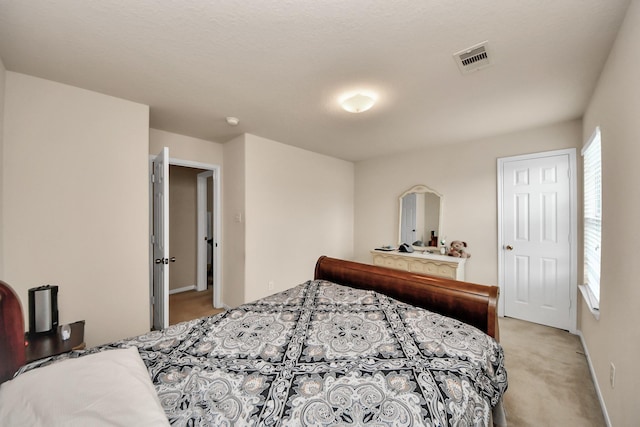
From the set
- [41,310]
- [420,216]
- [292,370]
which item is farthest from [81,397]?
[420,216]

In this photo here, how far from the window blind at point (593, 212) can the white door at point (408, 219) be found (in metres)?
1.97

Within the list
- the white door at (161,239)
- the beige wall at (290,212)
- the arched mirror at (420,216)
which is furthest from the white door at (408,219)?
the white door at (161,239)

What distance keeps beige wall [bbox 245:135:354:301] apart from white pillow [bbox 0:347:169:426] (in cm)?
244

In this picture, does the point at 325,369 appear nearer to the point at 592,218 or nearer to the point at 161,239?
the point at 161,239

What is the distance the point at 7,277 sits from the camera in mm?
1861

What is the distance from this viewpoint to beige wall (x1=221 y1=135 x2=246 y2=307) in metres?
3.37

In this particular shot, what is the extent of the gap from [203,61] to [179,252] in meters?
3.77

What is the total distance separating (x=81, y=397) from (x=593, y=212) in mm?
3641

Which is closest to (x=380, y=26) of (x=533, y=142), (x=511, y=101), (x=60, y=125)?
(x=511, y=101)

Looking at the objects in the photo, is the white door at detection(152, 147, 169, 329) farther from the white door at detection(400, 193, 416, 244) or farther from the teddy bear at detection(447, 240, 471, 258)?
the teddy bear at detection(447, 240, 471, 258)

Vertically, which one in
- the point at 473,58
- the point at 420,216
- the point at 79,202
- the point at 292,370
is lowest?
the point at 292,370

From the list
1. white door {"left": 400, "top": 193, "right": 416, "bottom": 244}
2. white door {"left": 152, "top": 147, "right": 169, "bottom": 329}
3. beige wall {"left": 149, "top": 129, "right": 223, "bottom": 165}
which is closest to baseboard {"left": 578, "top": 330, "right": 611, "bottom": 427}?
white door {"left": 400, "top": 193, "right": 416, "bottom": 244}

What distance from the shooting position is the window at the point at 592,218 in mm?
2074

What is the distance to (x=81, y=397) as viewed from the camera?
764 mm
